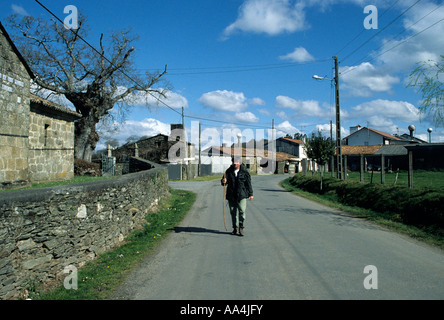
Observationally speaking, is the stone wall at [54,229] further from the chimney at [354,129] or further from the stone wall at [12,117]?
the chimney at [354,129]

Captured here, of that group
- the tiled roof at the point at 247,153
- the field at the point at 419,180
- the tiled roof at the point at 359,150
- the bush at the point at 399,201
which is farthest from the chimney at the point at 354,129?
the bush at the point at 399,201

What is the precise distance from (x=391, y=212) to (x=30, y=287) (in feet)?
34.1

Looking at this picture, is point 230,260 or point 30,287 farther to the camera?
point 230,260

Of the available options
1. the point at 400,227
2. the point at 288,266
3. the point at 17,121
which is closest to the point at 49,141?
the point at 17,121

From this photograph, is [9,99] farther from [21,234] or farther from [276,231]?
[276,231]

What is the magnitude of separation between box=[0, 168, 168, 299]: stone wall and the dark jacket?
2578 mm

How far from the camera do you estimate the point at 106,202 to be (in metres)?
7.05

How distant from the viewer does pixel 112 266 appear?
5734 mm

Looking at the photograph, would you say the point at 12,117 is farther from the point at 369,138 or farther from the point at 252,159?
the point at 369,138

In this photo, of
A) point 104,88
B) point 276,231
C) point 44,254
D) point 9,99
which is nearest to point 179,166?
point 104,88

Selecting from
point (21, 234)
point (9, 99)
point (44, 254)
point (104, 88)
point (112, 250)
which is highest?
Answer: point (104, 88)

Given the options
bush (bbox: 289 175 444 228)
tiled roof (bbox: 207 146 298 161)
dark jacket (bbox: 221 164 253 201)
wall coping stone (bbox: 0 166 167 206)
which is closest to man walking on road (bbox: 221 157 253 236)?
dark jacket (bbox: 221 164 253 201)
